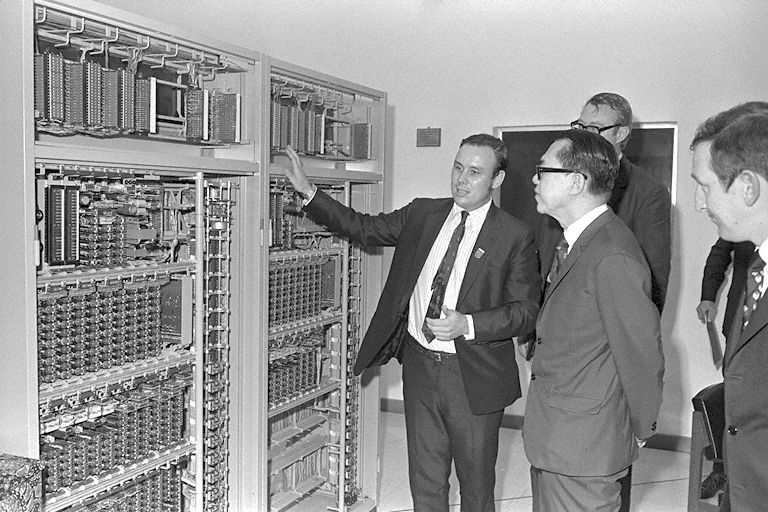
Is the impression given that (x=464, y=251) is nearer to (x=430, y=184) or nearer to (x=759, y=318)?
(x=759, y=318)

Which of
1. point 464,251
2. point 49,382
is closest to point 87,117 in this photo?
point 49,382

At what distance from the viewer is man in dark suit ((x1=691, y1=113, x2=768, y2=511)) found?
5.38 ft

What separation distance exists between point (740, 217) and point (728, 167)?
0.40 ft

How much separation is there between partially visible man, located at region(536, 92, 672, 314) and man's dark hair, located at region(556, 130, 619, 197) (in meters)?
0.73

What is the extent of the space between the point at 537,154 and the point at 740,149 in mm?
3779

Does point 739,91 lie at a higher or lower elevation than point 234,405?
higher

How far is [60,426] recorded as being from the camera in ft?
7.72

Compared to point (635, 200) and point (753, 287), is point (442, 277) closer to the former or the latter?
point (635, 200)

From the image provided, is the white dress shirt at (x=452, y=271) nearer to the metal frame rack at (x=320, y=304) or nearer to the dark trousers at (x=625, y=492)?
the metal frame rack at (x=320, y=304)

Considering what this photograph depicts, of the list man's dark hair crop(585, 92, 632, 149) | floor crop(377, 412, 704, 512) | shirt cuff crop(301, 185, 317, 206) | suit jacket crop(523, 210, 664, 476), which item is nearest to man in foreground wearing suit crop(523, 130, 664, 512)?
suit jacket crop(523, 210, 664, 476)

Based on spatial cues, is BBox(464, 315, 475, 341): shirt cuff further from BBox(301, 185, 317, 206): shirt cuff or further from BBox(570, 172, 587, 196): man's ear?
BBox(301, 185, 317, 206): shirt cuff

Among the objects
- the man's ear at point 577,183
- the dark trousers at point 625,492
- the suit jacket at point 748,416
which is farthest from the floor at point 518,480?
the suit jacket at point 748,416

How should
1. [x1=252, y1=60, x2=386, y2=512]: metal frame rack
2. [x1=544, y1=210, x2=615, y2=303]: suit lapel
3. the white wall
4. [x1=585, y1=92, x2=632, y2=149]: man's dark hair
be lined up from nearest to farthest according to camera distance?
[x1=544, y1=210, x2=615, y2=303]: suit lapel → [x1=585, y1=92, x2=632, y2=149]: man's dark hair → [x1=252, y1=60, x2=386, y2=512]: metal frame rack → the white wall

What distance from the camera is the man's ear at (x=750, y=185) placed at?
1.63m
